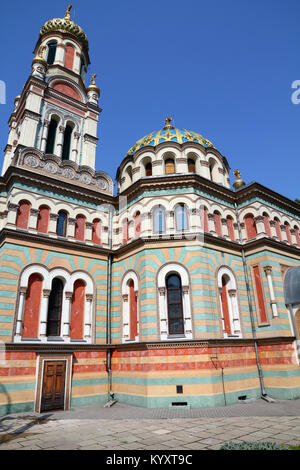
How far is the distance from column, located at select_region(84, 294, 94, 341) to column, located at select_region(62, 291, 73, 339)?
1088 mm

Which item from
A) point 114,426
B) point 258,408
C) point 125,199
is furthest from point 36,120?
point 258,408

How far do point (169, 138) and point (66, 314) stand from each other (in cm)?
1303

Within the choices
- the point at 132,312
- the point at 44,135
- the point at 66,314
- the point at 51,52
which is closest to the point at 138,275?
the point at 132,312

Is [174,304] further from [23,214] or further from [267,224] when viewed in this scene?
[23,214]

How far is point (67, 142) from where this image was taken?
23.2 meters

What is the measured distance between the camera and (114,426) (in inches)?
453

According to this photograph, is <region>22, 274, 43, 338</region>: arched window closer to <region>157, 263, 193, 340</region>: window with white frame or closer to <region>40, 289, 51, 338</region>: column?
<region>40, 289, 51, 338</region>: column

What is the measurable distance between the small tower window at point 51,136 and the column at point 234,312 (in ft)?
48.6

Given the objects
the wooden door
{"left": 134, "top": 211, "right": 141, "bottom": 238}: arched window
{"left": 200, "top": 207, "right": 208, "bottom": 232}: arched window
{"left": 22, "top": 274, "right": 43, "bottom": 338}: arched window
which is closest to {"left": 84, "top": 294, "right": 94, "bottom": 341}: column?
the wooden door

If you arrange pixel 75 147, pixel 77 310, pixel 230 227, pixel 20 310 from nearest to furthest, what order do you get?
pixel 20 310, pixel 77 310, pixel 230 227, pixel 75 147

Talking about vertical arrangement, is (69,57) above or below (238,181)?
above

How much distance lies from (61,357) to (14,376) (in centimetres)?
237

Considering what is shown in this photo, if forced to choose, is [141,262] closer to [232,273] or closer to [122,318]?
[122,318]

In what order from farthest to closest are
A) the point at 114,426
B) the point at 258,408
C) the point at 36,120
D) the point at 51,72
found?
the point at 51,72 → the point at 36,120 → the point at 258,408 → the point at 114,426
